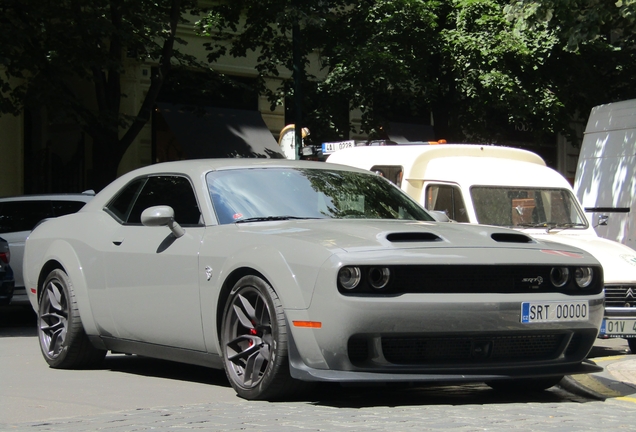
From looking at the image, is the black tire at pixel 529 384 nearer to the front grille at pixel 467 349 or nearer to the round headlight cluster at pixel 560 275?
the front grille at pixel 467 349

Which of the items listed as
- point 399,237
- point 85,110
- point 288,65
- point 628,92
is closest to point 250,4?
point 288,65

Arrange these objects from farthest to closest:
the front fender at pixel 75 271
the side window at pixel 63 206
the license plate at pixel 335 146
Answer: the license plate at pixel 335 146, the side window at pixel 63 206, the front fender at pixel 75 271

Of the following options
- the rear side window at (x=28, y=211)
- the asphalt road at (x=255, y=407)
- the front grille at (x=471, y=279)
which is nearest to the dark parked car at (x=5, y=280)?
the rear side window at (x=28, y=211)

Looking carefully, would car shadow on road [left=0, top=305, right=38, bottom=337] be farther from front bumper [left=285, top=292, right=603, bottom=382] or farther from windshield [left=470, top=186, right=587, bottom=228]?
front bumper [left=285, top=292, right=603, bottom=382]

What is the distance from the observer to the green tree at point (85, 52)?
1934cm

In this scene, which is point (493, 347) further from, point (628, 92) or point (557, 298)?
point (628, 92)

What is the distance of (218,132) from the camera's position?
25.7 metres

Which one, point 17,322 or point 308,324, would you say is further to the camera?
point 17,322

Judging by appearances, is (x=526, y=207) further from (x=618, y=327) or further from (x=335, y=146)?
(x=335, y=146)

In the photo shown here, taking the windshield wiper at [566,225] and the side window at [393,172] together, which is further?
the side window at [393,172]

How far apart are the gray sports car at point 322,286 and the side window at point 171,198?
1cm

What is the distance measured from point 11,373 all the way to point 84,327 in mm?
668

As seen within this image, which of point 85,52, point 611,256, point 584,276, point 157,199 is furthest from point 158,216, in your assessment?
point 85,52

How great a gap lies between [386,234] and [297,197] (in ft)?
3.69
